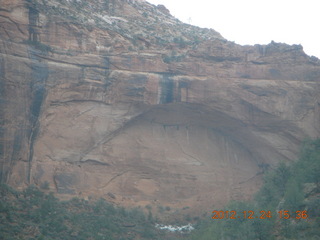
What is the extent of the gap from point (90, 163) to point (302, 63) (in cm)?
1481

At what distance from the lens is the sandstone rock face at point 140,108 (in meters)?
23.6

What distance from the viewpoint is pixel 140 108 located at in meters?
26.5

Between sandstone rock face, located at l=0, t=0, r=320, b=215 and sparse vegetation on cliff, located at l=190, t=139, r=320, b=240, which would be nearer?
sparse vegetation on cliff, located at l=190, t=139, r=320, b=240

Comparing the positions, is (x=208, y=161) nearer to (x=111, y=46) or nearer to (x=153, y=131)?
(x=153, y=131)

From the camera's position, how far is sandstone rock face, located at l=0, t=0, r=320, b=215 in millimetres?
23625

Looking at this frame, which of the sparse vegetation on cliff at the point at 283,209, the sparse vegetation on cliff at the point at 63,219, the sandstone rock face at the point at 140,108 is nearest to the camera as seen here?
the sparse vegetation on cliff at the point at 283,209

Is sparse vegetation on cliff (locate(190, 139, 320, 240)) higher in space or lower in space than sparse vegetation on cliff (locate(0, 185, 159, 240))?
higher
